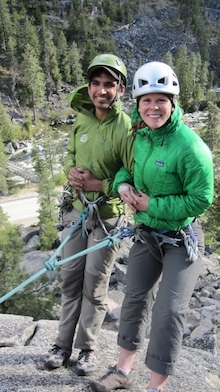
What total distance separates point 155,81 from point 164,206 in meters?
0.86

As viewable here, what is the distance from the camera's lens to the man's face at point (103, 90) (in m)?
3.02

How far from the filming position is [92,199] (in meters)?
3.30

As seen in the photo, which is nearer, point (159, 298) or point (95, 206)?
point (159, 298)

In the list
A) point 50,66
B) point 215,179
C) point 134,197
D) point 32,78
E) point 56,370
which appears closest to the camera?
point 134,197

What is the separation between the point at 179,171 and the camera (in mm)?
2529

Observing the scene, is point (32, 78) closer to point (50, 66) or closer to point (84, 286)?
point (50, 66)

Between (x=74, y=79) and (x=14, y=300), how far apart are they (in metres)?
59.1

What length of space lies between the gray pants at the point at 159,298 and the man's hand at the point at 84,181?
63cm

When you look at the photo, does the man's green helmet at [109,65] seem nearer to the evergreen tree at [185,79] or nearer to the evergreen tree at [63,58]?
the evergreen tree at [185,79]

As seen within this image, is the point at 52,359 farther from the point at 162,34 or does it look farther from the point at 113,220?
the point at 162,34

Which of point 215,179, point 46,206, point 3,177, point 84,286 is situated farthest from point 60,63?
point 84,286

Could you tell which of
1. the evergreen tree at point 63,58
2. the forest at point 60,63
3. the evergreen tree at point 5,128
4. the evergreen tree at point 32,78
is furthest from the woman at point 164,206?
the evergreen tree at point 63,58

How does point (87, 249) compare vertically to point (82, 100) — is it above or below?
below

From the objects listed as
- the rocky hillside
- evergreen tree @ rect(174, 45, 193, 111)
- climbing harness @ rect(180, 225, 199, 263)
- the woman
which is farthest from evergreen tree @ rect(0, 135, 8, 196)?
the rocky hillside
